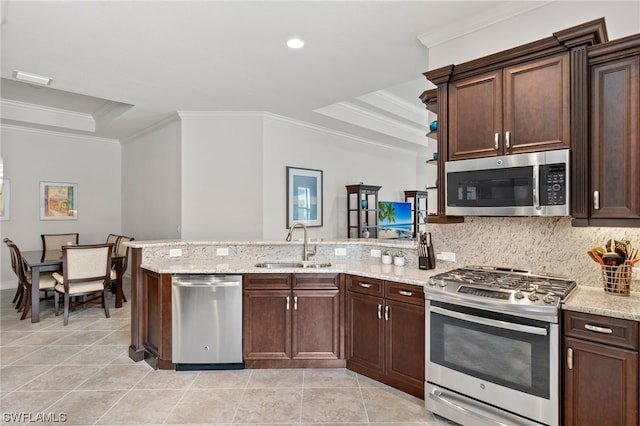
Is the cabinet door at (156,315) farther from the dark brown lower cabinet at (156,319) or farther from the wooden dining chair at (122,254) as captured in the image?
the wooden dining chair at (122,254)

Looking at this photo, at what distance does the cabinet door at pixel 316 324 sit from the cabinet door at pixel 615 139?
78.8 inches

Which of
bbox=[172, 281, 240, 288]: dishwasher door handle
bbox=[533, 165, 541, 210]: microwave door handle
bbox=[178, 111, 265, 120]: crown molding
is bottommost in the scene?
bbox=[172, 281, 240, 288]: dishwasher door handle

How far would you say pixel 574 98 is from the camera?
2.17m

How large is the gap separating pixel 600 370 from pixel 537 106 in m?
1.56

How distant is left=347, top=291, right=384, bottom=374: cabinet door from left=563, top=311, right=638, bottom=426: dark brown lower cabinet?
49.2 inches

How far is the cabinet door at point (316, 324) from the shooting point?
10.3 ft

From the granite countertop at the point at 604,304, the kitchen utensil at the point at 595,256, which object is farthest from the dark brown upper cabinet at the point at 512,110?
the granite countertop at the point at 604,304

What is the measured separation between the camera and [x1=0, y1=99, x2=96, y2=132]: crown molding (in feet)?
18.1

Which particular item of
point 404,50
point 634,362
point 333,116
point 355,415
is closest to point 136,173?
point 333,116

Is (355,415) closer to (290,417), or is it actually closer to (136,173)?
(290,417)

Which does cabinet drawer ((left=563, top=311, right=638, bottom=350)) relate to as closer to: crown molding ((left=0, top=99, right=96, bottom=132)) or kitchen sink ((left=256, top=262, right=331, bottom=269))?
kitchen sink ((left=256, top=262, right=331, bottom=269))

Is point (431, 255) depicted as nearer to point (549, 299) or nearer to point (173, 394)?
point (549, 299)

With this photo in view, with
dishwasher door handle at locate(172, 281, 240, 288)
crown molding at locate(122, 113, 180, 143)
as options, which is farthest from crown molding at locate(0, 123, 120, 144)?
dishwasher door handle at locate(172, 281, 240, 288)

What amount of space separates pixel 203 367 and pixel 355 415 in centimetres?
146
